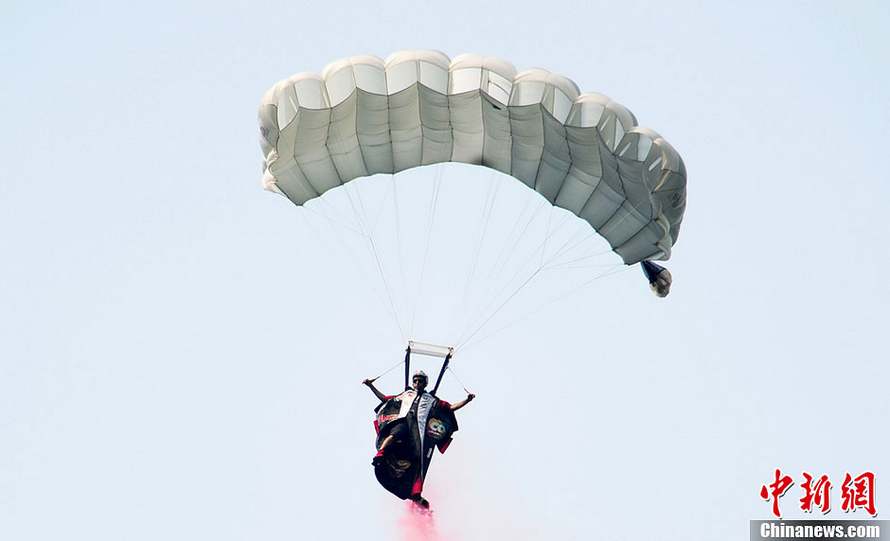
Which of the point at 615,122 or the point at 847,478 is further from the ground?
the point at 615,122

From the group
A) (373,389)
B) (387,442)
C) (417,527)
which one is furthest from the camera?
(417,527)

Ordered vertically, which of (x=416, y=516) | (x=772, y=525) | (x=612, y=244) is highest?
(x=612, y=244)

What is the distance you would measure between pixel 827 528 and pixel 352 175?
9.71 m

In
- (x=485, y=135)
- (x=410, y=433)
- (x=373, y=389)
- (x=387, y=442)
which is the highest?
(x=485, y=135)

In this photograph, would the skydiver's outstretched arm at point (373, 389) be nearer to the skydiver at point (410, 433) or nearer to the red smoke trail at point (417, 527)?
the skydiver at point (410, 433)

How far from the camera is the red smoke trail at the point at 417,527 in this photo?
18922 mm

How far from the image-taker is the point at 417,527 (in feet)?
62.5

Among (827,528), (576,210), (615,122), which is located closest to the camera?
(615,122)

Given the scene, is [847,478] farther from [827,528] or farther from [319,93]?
[319,93]

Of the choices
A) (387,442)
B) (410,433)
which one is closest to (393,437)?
(387,442)

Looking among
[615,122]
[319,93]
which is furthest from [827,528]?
[319,93]

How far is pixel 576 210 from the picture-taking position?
19719 mm

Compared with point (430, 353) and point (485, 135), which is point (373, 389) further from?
point (485, 135)

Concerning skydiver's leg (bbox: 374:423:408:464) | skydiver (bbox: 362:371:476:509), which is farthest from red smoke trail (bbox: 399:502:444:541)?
→ skydiver's leg (bbox: 374:423:408:464)
